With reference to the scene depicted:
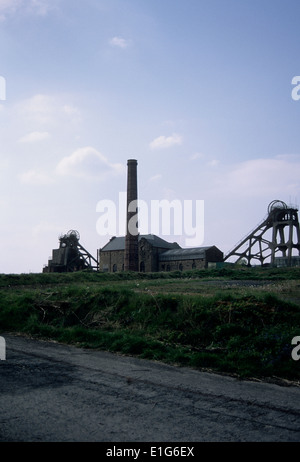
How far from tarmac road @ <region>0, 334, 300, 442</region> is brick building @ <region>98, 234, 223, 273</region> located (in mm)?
49384

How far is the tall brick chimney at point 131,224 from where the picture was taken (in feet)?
149

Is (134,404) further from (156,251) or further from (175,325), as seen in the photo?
(156,251)

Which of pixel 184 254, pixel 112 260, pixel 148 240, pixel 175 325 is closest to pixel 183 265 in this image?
pixel 184 254

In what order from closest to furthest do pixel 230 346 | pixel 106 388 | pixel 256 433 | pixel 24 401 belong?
pixel 256 433 → pixel 24 401 → pixel 106 388 → pixel 230 346

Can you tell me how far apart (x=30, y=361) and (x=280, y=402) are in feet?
13.1

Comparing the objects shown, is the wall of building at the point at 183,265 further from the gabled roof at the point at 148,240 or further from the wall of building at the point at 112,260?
the wall of building at the point at 112,260

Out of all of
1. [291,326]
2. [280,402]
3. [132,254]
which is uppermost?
[132,254]

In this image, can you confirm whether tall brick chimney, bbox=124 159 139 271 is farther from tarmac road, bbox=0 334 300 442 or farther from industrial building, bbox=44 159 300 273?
tarmac road, bbox=0 334 300 442

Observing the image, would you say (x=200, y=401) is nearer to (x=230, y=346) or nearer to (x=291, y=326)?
(x=230, y=346)

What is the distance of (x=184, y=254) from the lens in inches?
2276

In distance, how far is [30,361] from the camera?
6.44 metres

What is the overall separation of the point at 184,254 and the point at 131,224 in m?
14.3

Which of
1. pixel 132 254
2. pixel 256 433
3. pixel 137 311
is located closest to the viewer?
pixel 256 433
